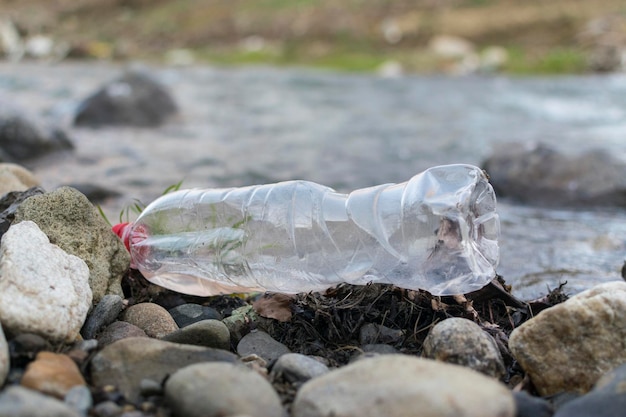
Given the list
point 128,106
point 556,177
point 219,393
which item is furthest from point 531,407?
point 128,106

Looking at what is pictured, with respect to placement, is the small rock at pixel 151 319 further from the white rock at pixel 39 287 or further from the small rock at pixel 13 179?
the small rock at pixel 13 179

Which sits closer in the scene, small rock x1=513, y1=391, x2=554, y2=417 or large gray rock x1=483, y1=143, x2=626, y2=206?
small rock x1=513, y1=391, x2=554, y2=417

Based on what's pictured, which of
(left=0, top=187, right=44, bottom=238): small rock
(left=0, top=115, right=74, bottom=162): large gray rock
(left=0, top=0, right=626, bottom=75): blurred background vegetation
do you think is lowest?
(left=0, top=0, right=626, bottom=75): blurred background vegetation

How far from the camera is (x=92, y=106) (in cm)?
1074

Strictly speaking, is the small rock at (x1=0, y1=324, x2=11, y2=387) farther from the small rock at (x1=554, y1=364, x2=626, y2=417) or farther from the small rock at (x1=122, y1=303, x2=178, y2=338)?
the small rock at (x1=554, y1=364, x2=626, y2=417)

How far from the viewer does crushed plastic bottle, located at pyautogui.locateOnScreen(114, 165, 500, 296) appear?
2.68 m

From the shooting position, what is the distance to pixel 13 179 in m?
4.23

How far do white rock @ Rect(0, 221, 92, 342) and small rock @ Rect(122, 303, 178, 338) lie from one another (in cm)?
24

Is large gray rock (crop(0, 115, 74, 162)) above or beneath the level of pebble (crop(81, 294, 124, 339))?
beneath

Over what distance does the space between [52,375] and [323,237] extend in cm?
129

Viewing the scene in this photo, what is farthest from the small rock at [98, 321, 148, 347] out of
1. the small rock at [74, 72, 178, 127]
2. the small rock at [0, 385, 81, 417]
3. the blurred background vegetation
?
the blurred background vegetation

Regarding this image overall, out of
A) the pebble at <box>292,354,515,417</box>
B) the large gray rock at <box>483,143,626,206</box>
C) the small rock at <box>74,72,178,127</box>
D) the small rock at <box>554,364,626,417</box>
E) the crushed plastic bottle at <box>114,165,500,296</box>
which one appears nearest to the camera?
the pebble at <box>292,354,515,417</box>

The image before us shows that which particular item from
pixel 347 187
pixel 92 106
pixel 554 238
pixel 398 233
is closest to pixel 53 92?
pixel 92 106

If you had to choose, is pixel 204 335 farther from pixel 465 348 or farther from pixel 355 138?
pixel 355 138
